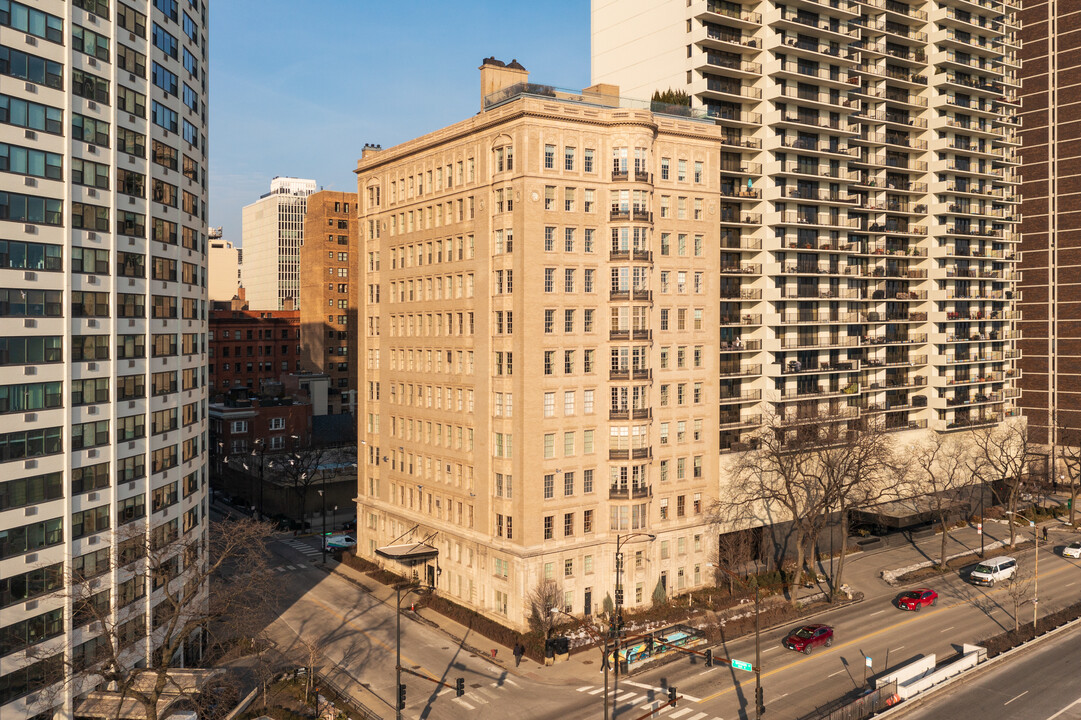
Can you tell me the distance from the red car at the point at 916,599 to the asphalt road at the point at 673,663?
0.80 m

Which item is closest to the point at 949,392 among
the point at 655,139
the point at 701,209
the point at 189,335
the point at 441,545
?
the point at 701,209

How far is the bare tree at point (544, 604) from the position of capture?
5969cm

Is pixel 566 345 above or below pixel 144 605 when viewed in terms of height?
above

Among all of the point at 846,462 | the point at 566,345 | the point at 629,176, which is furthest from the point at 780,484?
the point at 629,176

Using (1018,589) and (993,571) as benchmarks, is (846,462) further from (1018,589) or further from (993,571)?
(993,571)

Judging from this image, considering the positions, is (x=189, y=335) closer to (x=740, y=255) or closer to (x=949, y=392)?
(x=740, y=255)

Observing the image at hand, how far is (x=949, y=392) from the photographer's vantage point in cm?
9600

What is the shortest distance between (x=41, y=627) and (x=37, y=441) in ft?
32.1

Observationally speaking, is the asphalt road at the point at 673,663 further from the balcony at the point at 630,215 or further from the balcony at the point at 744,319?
the balcony at the point at 630,215

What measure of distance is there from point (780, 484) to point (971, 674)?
27.1 meters

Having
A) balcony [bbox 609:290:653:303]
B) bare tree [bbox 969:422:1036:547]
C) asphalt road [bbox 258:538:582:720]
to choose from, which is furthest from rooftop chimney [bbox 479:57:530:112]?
bare tree [bbox 969:422:1036:547]

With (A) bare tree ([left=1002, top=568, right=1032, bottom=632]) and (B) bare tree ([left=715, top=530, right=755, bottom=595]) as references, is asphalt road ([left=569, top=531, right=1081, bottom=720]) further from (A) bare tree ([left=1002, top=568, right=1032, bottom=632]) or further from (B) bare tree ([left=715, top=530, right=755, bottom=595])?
(B) bare tree ([left=715, top=530, right=755, bottom=595])

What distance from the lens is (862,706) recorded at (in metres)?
47.3

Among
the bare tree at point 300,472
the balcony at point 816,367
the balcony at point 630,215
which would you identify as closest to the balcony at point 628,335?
the balcony at point 630,215
